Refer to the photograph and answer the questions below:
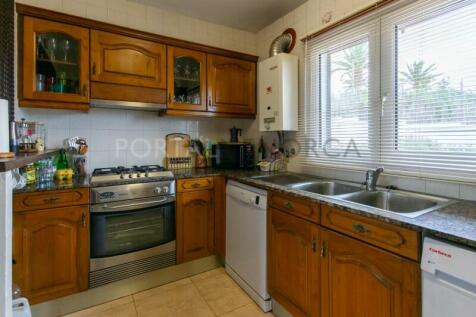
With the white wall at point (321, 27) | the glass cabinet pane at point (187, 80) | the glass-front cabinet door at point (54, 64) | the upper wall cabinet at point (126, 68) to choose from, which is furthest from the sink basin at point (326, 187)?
the glass-front cabinet door at point (54, 64)

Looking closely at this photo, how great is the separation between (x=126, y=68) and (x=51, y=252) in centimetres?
141

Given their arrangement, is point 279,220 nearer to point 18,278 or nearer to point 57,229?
point 57,229

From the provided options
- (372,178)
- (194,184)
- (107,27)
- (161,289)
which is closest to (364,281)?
(372,178)

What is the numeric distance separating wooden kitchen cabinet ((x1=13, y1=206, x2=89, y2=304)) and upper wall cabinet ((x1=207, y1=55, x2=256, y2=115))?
4.73 feet

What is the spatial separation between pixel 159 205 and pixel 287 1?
202 cm

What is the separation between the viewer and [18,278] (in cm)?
155

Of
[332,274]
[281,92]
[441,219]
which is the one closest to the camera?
[441,219]

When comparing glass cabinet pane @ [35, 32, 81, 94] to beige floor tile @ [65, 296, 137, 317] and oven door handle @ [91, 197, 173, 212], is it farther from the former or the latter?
beige floor tile @ [65, 296, 137, 317]

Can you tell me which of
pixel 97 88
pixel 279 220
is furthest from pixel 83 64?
pixel 279 220

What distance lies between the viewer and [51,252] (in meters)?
1.64

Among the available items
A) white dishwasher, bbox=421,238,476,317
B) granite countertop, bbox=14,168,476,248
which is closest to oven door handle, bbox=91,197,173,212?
granite countertop, bbox=14,168,476,248

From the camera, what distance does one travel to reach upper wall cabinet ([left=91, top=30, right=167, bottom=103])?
6.42 ft

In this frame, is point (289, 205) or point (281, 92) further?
point (281, 92)

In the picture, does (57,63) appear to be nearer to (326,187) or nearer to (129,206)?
(129,206)
